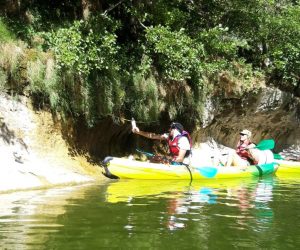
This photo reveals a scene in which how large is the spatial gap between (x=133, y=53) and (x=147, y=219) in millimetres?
6257

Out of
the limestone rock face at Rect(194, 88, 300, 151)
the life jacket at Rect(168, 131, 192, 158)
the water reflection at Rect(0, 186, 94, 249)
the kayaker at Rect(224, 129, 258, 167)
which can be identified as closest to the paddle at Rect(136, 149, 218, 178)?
the life jacket at Rect(168, 131, 192, 158)

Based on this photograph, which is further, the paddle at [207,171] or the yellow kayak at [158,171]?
the paddle at [207,171]

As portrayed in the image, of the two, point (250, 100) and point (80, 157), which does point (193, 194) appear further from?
point (250, 100)

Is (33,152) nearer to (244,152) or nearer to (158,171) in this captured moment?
(158,171)

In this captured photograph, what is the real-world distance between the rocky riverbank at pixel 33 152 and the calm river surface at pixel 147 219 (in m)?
0.68

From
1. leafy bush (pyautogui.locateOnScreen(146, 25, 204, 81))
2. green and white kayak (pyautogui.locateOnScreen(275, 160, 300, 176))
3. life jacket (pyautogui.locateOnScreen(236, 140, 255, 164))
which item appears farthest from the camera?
green and white kayak (pyautogui.locateOnScreen(275, 160, 300, 176))

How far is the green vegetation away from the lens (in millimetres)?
9657

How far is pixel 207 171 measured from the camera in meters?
11.0

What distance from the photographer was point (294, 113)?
654 inches

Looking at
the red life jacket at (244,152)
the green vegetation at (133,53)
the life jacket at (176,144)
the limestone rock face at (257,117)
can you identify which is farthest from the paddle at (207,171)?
the limestone rock face at (257,117)

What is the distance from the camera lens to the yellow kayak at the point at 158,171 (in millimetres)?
9992

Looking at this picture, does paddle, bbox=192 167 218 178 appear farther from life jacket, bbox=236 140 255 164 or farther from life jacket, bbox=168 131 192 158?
life jacket, bbox=236 140 255 164

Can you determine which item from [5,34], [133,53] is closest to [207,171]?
[133,53]

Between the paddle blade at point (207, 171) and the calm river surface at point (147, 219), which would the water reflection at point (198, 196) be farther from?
the paddle blade at point (207, 171)
